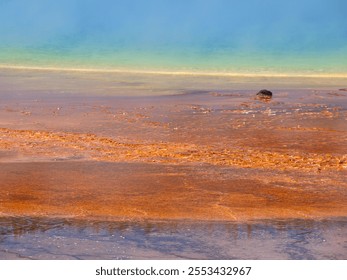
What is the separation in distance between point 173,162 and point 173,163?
2.8 inches

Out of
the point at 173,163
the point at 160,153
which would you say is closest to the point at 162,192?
the point at 173,163

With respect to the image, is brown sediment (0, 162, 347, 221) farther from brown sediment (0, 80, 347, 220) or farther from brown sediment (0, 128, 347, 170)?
brown sediment (0, 128, 347, 170)

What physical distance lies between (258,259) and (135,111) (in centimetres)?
1114

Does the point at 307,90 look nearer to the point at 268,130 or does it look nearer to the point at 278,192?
the point at 268,130

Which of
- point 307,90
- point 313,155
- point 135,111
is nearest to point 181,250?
point 313,155

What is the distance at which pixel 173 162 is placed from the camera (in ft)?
30.3

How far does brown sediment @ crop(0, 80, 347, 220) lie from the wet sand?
0.04 feet

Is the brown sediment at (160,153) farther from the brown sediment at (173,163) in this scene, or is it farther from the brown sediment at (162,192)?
the brown sediment at (162,192)

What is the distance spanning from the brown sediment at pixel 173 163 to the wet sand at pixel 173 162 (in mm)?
13

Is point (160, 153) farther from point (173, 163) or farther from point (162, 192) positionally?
point (162, 192)

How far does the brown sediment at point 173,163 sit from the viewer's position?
6957 millimetres

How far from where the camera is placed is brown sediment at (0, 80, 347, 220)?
22.8 ft

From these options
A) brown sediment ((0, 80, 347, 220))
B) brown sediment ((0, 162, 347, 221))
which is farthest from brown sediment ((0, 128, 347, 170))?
brown sediment ((0, 162, 347, 221))

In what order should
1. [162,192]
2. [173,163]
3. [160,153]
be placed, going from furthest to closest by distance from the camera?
[160,153]
[173,163]
[162,192]
